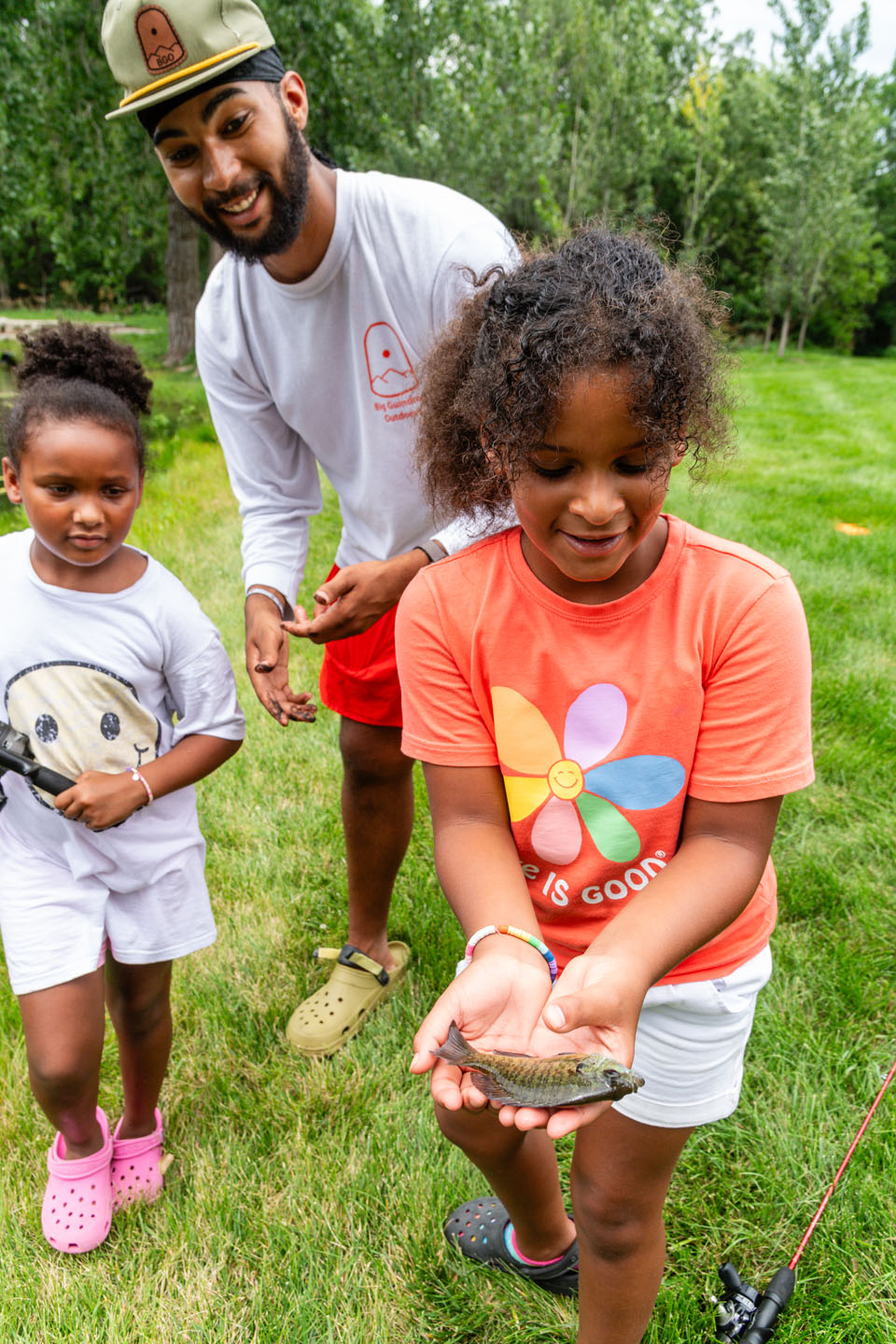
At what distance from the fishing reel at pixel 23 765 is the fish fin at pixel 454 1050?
3.46 feet

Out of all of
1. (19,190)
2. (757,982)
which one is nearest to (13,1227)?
(757,982)

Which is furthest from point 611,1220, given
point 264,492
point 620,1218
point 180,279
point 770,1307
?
point 180,279

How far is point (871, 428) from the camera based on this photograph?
1267cm

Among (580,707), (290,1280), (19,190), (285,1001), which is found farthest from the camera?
(19,190)

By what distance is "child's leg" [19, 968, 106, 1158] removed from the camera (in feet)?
6.71

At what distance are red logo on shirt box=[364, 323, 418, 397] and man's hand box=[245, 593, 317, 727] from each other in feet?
2.25

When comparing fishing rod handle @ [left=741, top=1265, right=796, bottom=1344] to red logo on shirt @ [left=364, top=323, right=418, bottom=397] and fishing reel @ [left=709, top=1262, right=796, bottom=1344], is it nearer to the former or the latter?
fishing reel @ [left=709, top=1262, right=796, bottom=1344]

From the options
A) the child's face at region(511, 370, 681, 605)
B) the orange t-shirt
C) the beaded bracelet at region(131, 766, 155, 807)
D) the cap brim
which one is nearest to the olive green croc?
the beaded bracelet at region(131, 766, 155, 807)

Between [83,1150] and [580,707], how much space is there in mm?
1618

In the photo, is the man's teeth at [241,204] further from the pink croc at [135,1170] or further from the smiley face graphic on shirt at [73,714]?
the pink croc at [135,1170]

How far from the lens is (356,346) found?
250 cm

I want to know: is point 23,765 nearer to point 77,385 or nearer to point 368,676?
point 77,385

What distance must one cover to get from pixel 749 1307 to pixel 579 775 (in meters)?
1.20

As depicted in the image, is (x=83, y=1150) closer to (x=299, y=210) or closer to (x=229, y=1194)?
(x=229, y=1194)
